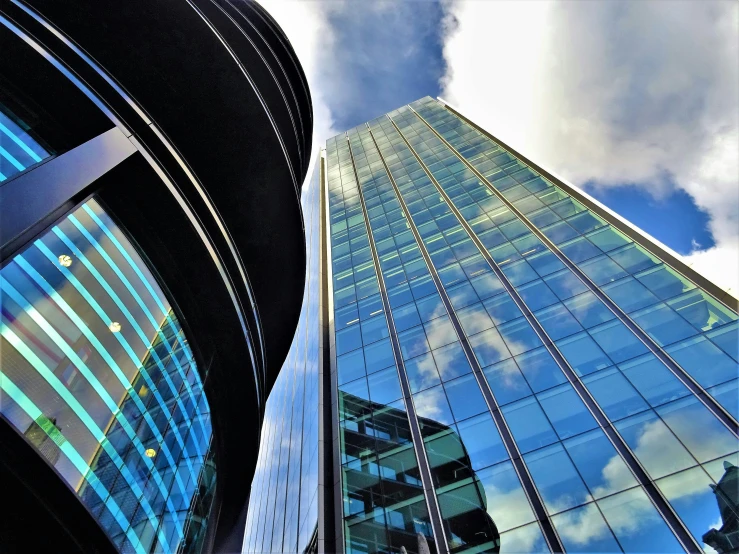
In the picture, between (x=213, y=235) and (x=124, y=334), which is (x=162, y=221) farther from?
(x=124, y=334)

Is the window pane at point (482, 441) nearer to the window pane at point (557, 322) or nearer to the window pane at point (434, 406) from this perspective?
the window pane at point (434, 406)

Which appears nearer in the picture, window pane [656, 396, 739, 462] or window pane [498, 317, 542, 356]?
window pane [656, 396, 739, 462]

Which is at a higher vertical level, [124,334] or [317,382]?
[317,382]

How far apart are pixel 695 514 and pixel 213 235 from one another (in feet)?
49.7

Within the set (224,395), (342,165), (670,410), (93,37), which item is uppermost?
(342,165)

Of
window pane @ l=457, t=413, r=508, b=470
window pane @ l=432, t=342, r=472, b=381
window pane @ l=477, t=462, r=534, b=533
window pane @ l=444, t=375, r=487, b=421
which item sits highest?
window pane @ l=432, t=342, r=472, b=381

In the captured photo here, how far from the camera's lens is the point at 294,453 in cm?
2553

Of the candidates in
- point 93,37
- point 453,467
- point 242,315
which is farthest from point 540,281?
point 93,37

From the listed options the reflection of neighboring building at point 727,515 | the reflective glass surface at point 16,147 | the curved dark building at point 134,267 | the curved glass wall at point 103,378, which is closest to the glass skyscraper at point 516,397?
the reflection of neighboring building at point 727,515

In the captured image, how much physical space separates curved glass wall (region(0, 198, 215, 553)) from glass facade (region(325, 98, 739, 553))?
701 cm

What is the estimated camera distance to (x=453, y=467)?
16.2 m

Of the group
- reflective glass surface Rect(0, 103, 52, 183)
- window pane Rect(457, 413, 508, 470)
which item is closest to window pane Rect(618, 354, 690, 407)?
window pane Rect(457, 413, 508, 470)

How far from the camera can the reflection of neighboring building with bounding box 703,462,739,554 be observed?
36.5ft

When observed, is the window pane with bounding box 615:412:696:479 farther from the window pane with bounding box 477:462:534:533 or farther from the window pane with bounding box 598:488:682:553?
the window pane with bounding box 477:462:534:533
